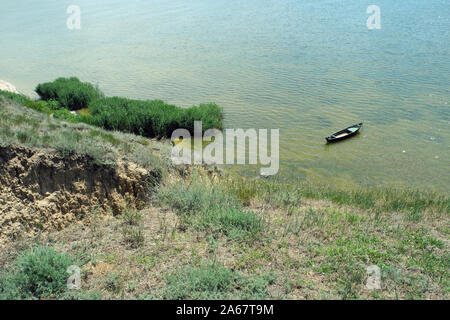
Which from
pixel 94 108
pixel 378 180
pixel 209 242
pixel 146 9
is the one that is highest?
pixel 146 9

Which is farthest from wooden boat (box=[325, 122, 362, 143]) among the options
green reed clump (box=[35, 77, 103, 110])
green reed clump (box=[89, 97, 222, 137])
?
green reed clump (box=[35, 77, 103, 110])

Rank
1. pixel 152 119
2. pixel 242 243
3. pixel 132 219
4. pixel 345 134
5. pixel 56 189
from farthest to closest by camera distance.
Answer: pixel 152 119
pixel 345 134
pixel 56 189
pixel 132 219
pixel 242 243

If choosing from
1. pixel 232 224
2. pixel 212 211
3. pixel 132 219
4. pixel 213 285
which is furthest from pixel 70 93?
pixel 213 285

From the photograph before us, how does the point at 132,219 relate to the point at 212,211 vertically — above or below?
below

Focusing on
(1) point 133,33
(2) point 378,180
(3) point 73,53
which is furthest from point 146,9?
(2) point 378,180

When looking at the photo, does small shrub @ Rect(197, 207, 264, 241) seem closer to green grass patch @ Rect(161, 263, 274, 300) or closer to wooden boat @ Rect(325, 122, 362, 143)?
green grass patch @ Rect(161, 263, 274, 300)

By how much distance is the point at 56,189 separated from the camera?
23.2ft

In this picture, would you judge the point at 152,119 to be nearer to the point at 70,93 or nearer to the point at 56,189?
the point at 70,93

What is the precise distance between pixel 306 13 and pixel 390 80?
20874mm

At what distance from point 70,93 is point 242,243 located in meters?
17.2

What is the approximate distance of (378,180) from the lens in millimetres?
12727
